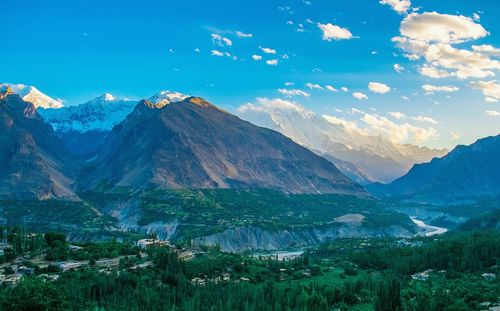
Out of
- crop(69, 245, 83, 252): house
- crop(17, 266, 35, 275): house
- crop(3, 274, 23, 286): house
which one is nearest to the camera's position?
crop(3, 274, 23, 286): house

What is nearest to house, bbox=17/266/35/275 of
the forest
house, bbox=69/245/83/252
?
the forest

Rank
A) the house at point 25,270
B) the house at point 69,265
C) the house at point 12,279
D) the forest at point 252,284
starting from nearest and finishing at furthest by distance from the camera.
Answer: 1. the forest at point 252,284
2. the house at point 12,279
3. the house at point 25,270
4. the house at point 69,265

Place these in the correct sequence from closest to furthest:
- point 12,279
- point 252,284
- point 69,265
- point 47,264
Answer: point 12,279 → point 47,264 → point 69,265 → point 252,284

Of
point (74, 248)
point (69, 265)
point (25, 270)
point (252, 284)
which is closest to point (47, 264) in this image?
point (69, 265)

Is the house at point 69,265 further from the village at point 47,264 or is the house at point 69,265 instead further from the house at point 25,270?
the house at point 25,270

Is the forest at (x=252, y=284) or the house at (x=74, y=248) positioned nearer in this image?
the forest at (x=252, y=284)

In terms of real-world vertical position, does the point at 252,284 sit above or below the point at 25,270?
below

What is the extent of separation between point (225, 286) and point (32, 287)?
198 ft

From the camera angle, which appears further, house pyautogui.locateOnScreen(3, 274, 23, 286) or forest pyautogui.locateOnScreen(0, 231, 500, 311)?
house pyautogui.locateOnScreen(3, 274, 23, 286)

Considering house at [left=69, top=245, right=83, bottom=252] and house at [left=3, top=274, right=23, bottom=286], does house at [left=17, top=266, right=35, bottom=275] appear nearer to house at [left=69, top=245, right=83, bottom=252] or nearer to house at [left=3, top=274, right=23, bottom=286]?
house at [left=3, top=274, right=23, bottom=286]

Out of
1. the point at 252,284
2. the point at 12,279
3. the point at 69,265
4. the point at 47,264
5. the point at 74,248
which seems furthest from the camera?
the point at 74,248

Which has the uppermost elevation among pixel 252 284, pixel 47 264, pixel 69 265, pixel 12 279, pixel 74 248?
pixel 74 248

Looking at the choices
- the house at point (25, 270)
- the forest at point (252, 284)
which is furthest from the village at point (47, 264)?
the forest at point (252, 284)

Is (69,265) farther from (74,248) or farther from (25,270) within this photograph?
(74,248)
